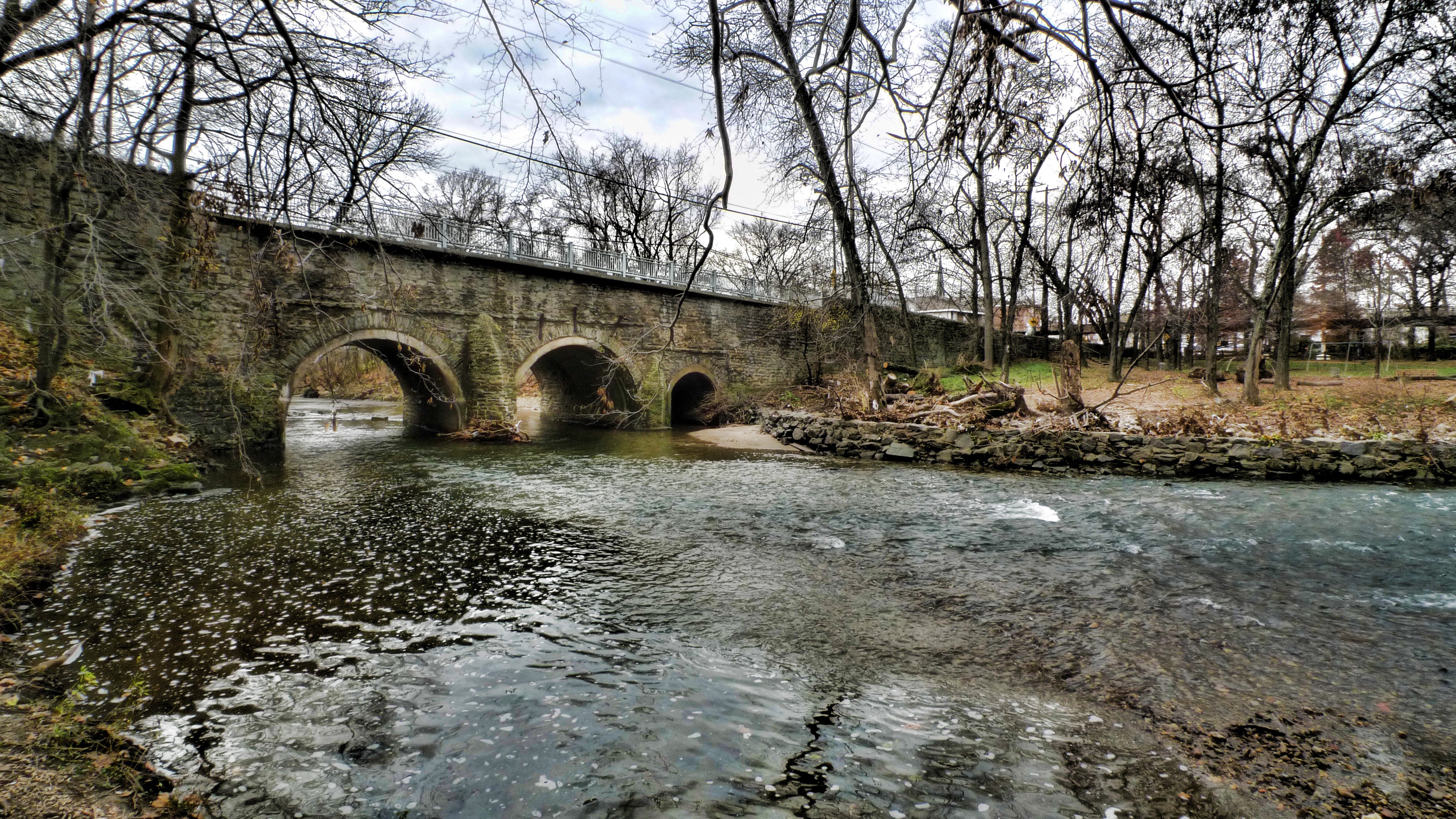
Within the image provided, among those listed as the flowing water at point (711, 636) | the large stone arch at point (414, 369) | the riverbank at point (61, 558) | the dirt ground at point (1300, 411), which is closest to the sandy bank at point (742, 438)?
the large stone arch at point (414, 369)

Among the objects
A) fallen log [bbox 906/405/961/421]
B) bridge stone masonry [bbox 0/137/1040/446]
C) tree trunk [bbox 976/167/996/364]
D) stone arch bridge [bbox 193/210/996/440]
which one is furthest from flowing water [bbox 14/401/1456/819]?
tree trunk [bbox 976/167/996/364]

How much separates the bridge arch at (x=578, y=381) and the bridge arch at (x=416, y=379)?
66.4 inches

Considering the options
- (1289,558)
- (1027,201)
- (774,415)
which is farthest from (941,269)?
(1289,558)

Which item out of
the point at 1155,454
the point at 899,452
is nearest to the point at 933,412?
the point at 899,452

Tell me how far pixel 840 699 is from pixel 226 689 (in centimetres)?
326

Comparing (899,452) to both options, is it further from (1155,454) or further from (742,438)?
(742,438)

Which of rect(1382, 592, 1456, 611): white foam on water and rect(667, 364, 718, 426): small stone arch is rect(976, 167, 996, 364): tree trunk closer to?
rect(667, 364, 718, 426): small stone arch

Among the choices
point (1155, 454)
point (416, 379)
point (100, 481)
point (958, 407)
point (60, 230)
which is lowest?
point (1155, 454)

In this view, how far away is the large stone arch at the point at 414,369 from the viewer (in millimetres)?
13273

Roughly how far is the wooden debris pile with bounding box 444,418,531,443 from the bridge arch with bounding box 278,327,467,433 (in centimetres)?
48

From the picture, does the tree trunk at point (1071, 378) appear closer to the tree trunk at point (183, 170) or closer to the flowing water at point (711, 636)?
the flowing water at point (711, 636)

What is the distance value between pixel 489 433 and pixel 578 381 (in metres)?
6.83

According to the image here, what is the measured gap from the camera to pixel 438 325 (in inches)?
601

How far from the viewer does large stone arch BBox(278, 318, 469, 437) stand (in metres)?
13.3
